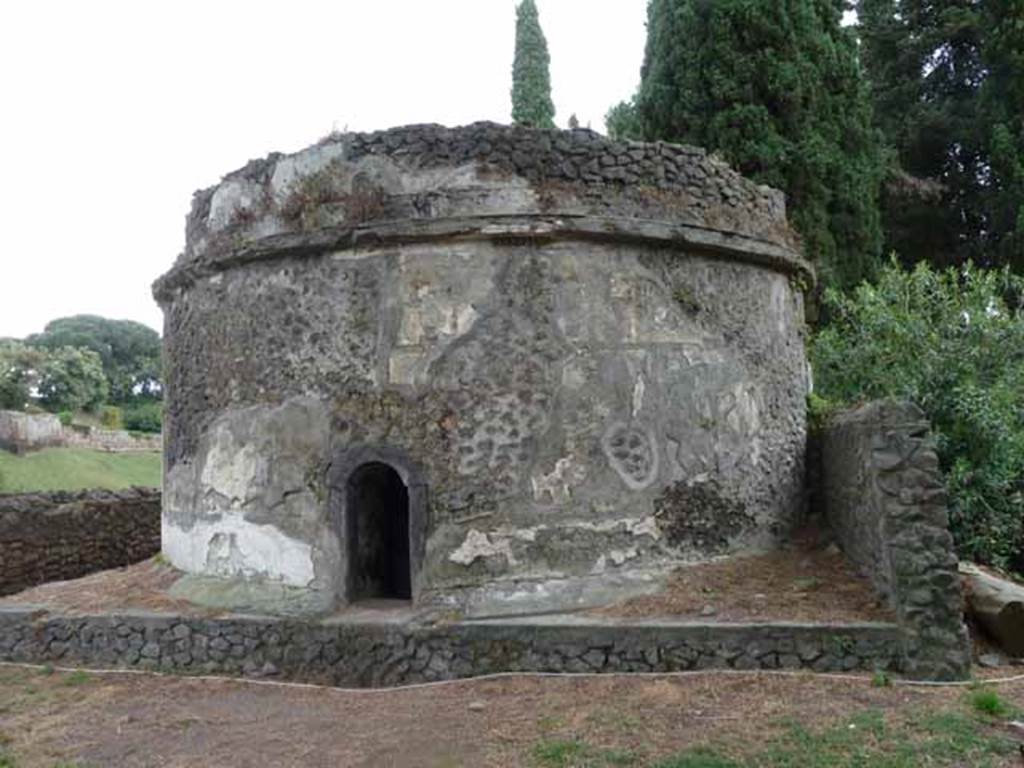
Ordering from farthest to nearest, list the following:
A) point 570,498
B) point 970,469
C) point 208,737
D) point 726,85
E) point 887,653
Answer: point 726,85
point 970,469
point 570,498
point 887,653
point 208,737

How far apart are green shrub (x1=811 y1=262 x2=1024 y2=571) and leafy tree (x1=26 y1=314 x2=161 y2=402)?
53374mm

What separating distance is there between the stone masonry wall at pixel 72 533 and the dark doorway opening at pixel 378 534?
16.5 ft

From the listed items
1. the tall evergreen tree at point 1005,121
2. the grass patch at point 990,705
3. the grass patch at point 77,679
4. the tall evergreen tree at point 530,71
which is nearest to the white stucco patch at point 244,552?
the grass patch at point 77,679

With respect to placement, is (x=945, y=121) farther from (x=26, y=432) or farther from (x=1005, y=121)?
(x=26, y=432)

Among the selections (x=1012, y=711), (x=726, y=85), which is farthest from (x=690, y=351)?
(x=726, y=85)

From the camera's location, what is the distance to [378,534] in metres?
8.55

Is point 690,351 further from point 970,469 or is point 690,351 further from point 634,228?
point 970,469

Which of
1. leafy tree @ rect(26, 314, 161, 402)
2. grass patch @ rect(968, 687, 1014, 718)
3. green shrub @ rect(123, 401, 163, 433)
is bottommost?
grass patch @ rect(968, 687, 1014, 718)

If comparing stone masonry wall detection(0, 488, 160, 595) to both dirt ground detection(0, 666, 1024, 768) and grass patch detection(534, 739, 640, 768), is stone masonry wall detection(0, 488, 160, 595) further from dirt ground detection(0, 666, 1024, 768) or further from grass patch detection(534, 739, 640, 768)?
grass patch detection(534, 739, 640, 768)

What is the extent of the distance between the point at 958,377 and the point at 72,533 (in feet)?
34.1

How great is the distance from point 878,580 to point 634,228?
11.2ft

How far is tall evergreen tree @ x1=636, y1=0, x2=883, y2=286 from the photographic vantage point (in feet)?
52.0

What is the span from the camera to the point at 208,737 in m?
6.13

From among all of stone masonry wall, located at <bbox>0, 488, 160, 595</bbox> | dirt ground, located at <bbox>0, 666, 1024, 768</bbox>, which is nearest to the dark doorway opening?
dirt ground, located at <bbox>0, 666, 1024, 768</bbox>
